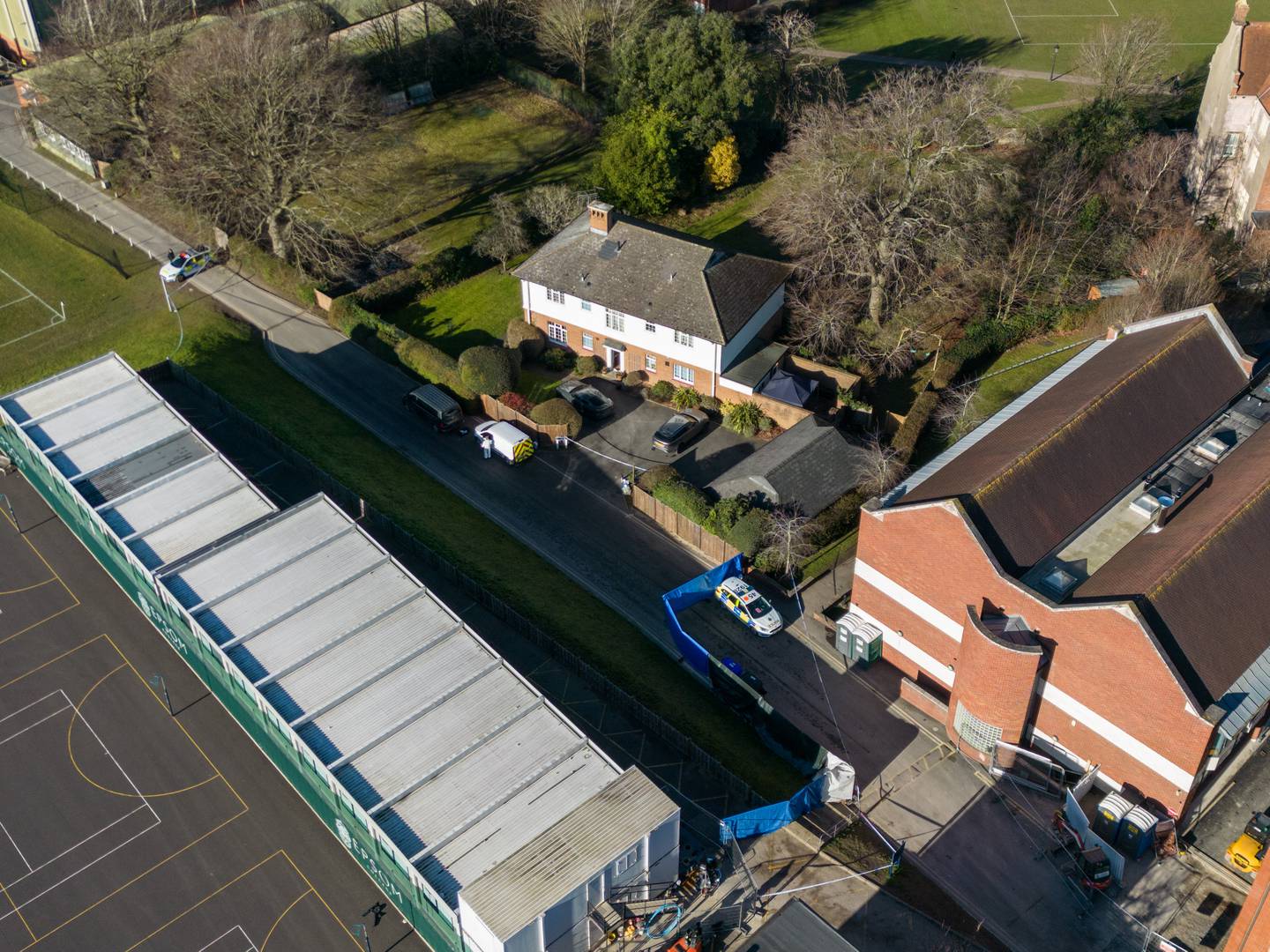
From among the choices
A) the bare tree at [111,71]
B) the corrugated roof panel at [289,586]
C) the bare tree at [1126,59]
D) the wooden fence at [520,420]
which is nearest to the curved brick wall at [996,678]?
the corrugated roof panel at [289,586]

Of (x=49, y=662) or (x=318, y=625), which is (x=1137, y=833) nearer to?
(x=318, y=625)

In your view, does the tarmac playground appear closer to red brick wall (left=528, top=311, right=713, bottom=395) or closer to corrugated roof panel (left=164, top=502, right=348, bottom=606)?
corrugated roof panel (left=164, top=502, right=348, bottom=606)

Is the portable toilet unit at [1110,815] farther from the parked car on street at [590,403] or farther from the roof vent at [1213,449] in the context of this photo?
the parked car on street at [590,403]

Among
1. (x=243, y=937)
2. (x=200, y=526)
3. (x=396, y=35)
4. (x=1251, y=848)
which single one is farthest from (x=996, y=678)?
(x=396, y=35)

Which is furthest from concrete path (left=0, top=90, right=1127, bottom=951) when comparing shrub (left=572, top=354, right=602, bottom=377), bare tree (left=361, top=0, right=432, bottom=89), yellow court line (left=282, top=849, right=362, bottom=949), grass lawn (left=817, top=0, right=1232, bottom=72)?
grass lawn (left=817, top=0, right=1232, bottom=72)

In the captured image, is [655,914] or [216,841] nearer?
[655,914]

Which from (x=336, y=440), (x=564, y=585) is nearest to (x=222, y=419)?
Result: (x=336, y=440)

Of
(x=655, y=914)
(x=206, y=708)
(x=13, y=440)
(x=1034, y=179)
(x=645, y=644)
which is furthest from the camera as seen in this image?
(x=1034, y=179)

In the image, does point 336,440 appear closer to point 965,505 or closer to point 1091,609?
point 965,505
